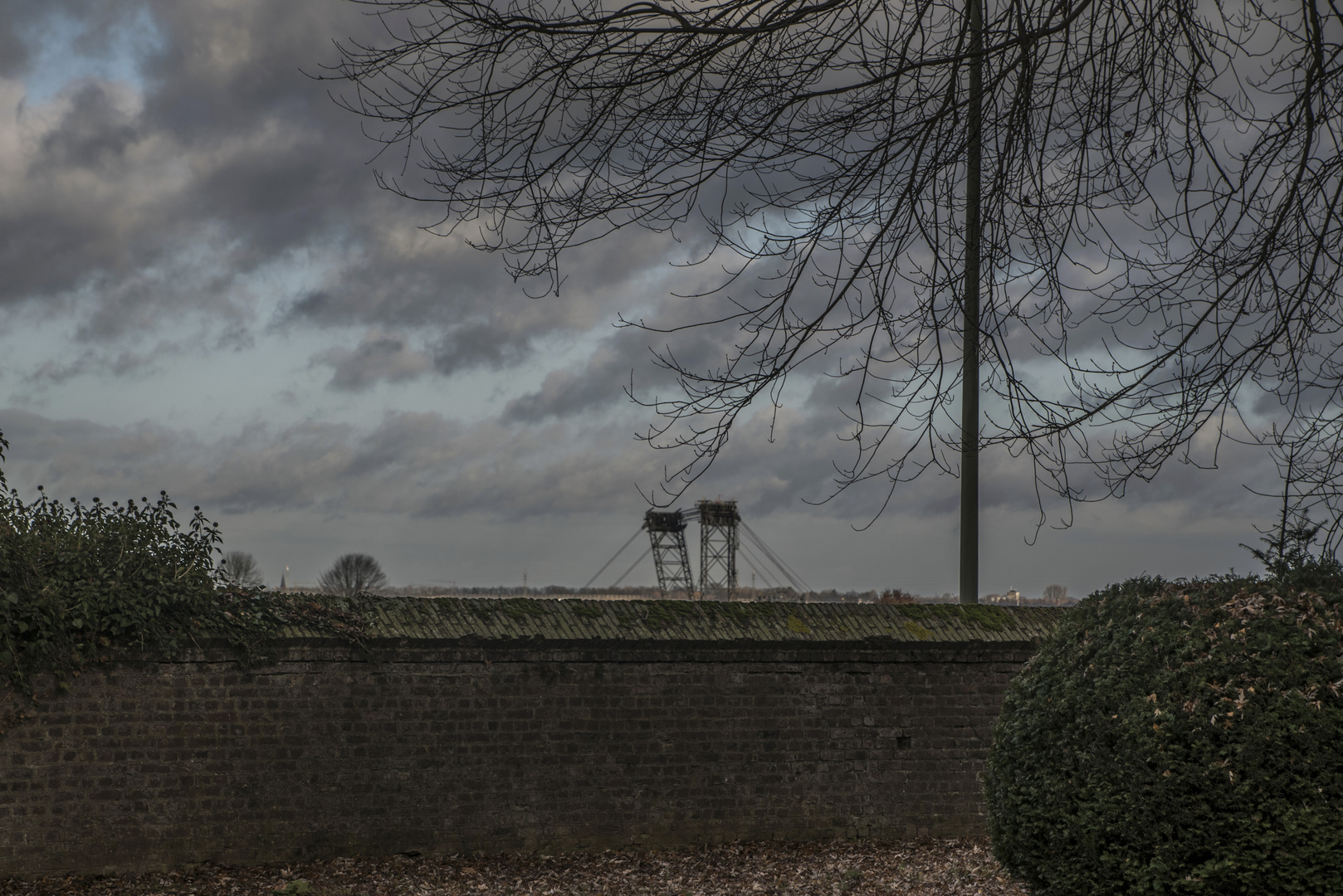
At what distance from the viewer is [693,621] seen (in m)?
10.3

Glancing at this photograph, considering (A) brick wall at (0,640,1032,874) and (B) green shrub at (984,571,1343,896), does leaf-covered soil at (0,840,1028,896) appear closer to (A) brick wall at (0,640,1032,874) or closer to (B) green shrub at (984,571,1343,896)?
(A) brick wall at (0,640,1032,874)

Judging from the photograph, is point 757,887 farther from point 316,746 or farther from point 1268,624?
point 1268,624

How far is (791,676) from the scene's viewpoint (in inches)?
403

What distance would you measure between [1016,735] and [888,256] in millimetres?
2838

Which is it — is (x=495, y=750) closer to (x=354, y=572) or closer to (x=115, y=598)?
(x=115, y=598)

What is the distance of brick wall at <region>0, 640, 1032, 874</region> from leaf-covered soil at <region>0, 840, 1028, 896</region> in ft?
0.54

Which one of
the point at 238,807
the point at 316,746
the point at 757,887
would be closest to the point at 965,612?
the point at 757,887

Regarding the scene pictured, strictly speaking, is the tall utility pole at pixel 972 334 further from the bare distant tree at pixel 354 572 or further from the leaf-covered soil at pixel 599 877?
the bare distant tree at pixel 354 572

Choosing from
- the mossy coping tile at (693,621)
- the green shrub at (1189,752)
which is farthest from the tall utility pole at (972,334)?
the green shrub at (1189,752)

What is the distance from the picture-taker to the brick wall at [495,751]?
29.7 ft

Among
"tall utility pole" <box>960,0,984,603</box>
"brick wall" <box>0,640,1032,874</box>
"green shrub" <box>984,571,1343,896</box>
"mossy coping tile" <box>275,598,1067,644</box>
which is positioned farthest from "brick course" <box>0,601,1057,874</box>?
"green shrub" <box>984,571,1343,896</box>

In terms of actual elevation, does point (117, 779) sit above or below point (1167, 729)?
below

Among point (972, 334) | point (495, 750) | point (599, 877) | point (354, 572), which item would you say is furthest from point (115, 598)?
point (354, 572)

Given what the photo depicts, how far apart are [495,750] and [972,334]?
17.9 feet
